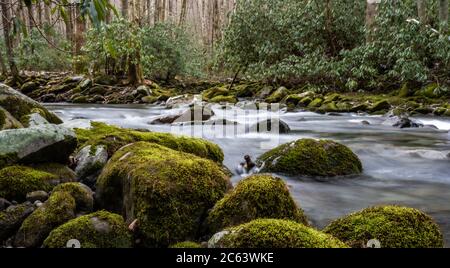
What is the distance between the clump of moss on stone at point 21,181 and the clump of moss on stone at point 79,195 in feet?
0.92

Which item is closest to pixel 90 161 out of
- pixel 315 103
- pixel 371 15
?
pixel 315 103

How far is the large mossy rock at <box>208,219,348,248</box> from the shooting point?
2.23 metres

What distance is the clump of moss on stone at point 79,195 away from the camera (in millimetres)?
3328

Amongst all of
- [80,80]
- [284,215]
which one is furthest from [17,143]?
[80,80]

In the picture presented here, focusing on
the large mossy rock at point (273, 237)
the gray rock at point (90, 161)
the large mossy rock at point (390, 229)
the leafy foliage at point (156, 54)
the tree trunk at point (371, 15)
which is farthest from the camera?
the leafy foliage at point (156, 54)

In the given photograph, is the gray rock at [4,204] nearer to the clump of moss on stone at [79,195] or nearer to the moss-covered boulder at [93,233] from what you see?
the clump of moss on stone at [79,195]

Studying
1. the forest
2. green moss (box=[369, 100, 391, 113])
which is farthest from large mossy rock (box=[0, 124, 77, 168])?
green moss (box=[369, 100, 391, 113])

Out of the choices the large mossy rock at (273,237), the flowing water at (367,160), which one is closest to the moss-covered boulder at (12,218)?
the large mossy rock at (273,237)

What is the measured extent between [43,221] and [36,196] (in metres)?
0.53

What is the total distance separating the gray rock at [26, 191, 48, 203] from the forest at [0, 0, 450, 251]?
0.01m

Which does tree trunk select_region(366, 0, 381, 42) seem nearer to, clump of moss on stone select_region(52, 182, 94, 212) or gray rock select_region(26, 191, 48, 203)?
clump of moss on stone select_region(52, 182, 94, 212)
